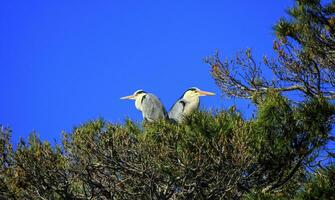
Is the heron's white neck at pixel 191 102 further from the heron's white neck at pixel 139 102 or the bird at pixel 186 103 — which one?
the heron's white neck at pixel 139 102

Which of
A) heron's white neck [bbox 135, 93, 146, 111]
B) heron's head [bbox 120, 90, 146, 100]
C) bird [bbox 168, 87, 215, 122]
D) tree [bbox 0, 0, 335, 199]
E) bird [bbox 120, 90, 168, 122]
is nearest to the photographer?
tree [bbox 0, 0, 335, 199]

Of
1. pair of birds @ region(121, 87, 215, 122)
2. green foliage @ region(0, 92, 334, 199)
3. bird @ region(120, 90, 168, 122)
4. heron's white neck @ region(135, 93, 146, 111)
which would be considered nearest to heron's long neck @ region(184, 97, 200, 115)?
pair of birds @ region(121, 87, 215, 122)

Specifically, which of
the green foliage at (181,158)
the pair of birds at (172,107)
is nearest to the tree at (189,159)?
the green foliage at (181,158)

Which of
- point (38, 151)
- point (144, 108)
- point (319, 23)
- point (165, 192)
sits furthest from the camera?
point (319, 23)

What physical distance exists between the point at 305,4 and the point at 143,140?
4662 millimetres

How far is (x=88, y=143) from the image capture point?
809 centimetres

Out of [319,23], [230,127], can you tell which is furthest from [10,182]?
[319,23]

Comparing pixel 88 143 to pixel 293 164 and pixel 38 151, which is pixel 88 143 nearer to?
pixel 38 151

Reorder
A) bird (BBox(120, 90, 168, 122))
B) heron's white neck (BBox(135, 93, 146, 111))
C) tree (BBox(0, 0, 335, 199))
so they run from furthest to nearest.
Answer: heron's white neck (BBox(135, 93, 146, 111))
bird (BBox(120, 90, 168, 122))
tree (BBox(0, 0, 335, 199))

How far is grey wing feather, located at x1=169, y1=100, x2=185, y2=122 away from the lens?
1021 centimetres

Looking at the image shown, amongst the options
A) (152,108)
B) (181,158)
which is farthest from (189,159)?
(152,108)

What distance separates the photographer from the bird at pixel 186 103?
10.2 m

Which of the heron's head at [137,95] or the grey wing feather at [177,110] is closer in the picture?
the grey wing feather at [177,110]

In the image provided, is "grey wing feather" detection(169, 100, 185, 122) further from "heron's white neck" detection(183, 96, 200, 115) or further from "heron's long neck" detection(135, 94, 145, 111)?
"heron's long neck" detection(135, 94, 145, 111)
